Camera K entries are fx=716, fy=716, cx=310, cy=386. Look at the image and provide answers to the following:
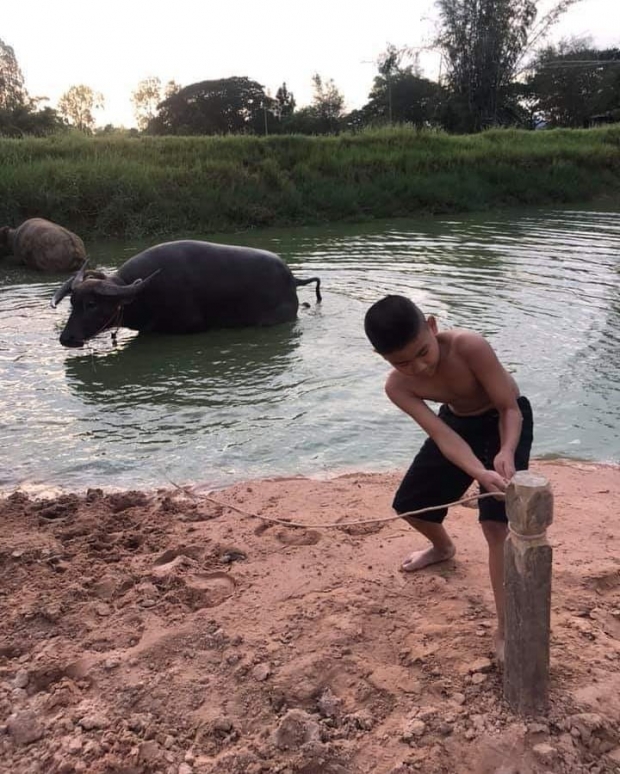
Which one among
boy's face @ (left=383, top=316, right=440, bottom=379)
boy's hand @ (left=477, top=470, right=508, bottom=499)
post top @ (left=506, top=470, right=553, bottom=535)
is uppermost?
boy's face @ (left=383, top=316, right=440, bottom=379)

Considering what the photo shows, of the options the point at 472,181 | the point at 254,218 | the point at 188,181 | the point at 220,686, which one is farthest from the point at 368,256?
the point at 220,686

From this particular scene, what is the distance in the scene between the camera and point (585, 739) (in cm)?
197

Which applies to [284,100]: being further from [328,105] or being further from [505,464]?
[505,464]

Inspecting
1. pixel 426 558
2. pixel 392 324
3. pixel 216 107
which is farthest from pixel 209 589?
pixel 216 107

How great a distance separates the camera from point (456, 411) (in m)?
2.62

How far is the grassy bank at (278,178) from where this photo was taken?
45.2ft

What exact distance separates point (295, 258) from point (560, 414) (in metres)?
6.97

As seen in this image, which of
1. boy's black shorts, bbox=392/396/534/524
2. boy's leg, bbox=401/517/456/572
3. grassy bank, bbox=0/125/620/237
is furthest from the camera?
grassy bank, bbox=0/125/620/237

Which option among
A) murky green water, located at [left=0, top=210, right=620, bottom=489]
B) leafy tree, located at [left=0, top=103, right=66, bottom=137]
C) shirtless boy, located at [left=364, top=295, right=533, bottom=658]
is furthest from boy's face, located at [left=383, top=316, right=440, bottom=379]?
leafy tree, located at [left=0, top=103, right=66, bottom=137]

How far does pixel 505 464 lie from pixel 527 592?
1.54 feet

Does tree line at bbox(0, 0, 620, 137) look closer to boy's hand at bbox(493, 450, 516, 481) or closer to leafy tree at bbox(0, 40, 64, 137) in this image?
leafy tree at bbox(0, 40, 64, 137)

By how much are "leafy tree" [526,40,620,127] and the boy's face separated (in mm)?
36895

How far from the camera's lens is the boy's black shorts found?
2531 mm

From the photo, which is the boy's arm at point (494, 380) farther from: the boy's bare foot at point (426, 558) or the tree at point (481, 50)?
the tree at point (481, 50)
